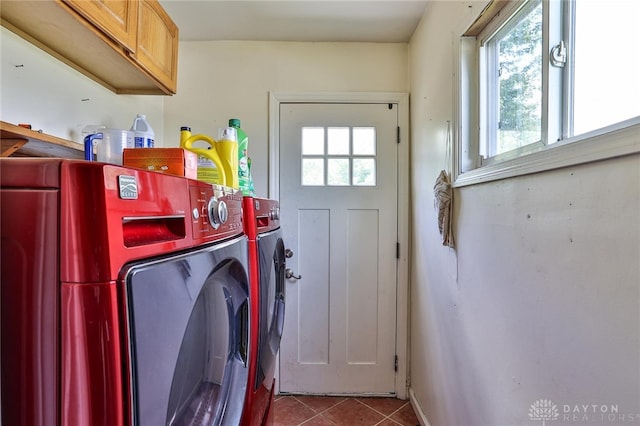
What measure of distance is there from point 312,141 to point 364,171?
387 millimetres

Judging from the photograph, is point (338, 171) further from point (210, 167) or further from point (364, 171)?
point (210, 167)

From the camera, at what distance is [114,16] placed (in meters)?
1.18

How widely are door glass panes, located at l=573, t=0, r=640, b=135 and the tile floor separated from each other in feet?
5.70

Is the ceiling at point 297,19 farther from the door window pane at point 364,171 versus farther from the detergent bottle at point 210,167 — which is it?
the detergent bottle at point 210,167

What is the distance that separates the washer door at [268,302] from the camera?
3.22 ft

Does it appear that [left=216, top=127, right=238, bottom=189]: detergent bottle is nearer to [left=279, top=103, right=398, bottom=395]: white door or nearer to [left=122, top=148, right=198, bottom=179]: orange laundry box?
[left=122, top=148, right=198, bottom=179]: orange laundry box

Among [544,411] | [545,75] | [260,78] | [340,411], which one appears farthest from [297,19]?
[340,411]

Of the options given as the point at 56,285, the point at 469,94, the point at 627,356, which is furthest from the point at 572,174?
the point at 56,285

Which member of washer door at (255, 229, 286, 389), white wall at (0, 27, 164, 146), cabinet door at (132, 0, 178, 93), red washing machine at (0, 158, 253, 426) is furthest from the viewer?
cabinet door at (132, 0, 178, 93)

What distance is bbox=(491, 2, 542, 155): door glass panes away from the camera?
0.96m

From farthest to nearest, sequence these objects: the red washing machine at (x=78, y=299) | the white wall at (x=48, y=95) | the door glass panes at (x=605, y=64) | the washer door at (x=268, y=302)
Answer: the white wall at (x=48, y=95) < the washer door at (x=268, y=302) < the door glass panes at (x=605, y=64) < the red washing machine at (x=78, y=299)

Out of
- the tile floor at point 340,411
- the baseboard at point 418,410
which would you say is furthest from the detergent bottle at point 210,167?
the baseboard at point 418,410

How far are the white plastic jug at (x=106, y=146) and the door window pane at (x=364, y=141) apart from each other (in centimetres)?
130

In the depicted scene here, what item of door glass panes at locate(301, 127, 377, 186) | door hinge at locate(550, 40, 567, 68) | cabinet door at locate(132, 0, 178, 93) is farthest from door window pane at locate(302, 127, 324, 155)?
door hinge at locate(550, 40, 567, 68)
